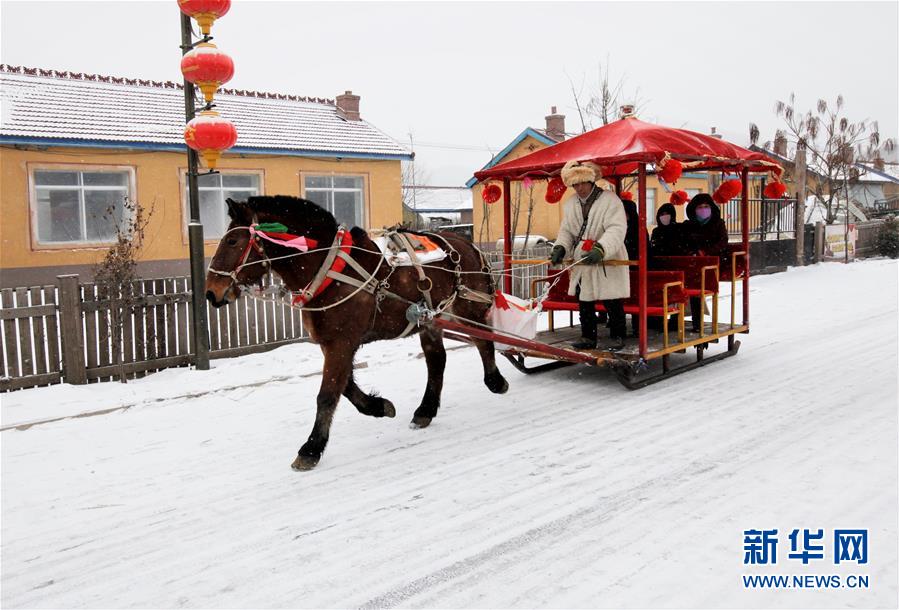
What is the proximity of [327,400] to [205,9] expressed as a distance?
4683 mm

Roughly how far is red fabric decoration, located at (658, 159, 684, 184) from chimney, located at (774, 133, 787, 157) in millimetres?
27004

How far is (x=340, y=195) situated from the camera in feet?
62.1

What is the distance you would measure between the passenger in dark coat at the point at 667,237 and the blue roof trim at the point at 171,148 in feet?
36.3

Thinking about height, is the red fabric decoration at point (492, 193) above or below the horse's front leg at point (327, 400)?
above

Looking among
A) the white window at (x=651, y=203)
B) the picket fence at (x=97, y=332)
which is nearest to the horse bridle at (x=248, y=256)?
the picket fence at (x=97, y=332)

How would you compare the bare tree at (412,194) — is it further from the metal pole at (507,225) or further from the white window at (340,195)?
the metal pole at (507,225)

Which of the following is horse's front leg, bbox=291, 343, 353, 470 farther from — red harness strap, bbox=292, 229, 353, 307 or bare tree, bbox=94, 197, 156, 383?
bare tree, bbox=94, 197, 156, 383

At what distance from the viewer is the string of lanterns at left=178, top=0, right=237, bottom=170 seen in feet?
23.3

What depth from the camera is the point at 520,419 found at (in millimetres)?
6086

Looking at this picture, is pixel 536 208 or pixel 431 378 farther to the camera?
pixel 536 208

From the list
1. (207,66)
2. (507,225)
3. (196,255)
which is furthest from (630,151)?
(196,255)

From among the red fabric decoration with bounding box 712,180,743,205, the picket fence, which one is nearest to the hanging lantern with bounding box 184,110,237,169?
the picket fence

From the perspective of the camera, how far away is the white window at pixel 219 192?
17016mm

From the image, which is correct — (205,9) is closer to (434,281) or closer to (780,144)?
(434,281)
